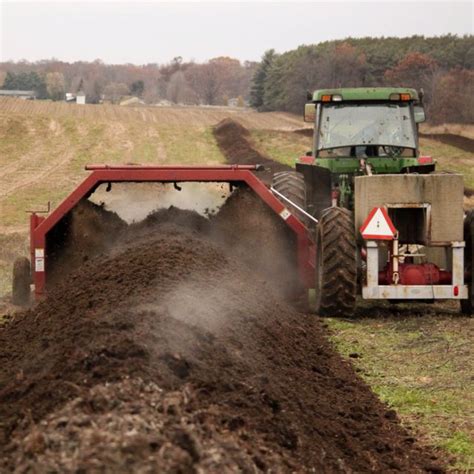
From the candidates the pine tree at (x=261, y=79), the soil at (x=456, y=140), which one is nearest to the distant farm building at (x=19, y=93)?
the pine tree at (x=261, y=79)

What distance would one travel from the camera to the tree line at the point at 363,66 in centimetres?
7112

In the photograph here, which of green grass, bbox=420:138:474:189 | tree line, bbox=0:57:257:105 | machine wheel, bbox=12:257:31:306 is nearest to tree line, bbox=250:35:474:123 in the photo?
green grass, bbox=420:138:474:189

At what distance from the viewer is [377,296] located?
9.81 m

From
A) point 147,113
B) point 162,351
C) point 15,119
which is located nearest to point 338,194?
point 162,351

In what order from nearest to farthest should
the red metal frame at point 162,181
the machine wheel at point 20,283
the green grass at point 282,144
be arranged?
the red metal frame at point 162,181 < the machine wheel at point 20,283 < the green grass at point 282,144

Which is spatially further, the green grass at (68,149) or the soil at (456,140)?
the soil at (456,140)

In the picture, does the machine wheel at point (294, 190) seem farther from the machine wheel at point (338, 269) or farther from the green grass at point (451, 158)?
the green grass at point (451, 158)

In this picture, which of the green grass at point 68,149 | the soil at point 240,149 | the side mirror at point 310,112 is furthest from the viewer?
the soil at point 240,149

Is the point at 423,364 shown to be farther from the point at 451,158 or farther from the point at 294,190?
the point at 451,158

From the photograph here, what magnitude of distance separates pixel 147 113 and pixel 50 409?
→ 56495 mm

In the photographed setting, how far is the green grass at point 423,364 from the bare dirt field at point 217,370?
0.8 inches

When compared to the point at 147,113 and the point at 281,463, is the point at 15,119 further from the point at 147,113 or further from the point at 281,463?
the point at 281,463

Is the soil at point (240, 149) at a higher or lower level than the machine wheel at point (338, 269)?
higher

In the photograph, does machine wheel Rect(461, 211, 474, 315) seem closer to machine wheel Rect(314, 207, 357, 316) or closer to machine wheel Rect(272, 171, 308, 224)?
machine wheel Rect(314, 207, 357, 316)
